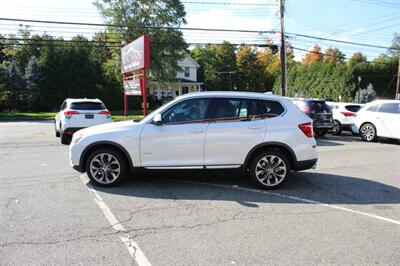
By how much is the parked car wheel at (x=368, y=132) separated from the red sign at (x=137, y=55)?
9616mm

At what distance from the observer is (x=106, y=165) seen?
7109 millimetres

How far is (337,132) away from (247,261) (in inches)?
599

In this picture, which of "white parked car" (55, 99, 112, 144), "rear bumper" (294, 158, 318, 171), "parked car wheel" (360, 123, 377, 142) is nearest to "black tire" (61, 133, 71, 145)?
"white parked car" (55, 99, 112, 144)

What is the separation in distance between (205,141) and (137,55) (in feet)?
44.8

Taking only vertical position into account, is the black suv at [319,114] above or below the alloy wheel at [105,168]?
above

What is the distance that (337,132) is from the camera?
1814 cm

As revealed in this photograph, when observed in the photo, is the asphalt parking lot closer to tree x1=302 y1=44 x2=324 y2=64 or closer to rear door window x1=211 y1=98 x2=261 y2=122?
rear door window x1=211 y1=98 x2=261 y2=122

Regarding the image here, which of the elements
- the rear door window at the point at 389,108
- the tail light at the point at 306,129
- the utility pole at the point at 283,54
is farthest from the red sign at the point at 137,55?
the tail light at the point at 306,129

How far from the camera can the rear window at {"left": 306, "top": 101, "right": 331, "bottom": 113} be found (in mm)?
16422

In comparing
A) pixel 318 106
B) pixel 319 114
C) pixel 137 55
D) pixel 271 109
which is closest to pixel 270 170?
pixel 271 109

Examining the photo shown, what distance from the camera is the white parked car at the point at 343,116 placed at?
1778 centimetres

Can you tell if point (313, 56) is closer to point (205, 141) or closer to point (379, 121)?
point (379, 121)

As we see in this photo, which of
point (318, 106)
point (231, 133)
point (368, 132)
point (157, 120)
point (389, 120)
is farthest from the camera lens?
point (318, 106)

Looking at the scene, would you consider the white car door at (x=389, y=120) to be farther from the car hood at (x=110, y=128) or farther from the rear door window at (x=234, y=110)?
the car hood at (x=110, y=128)
